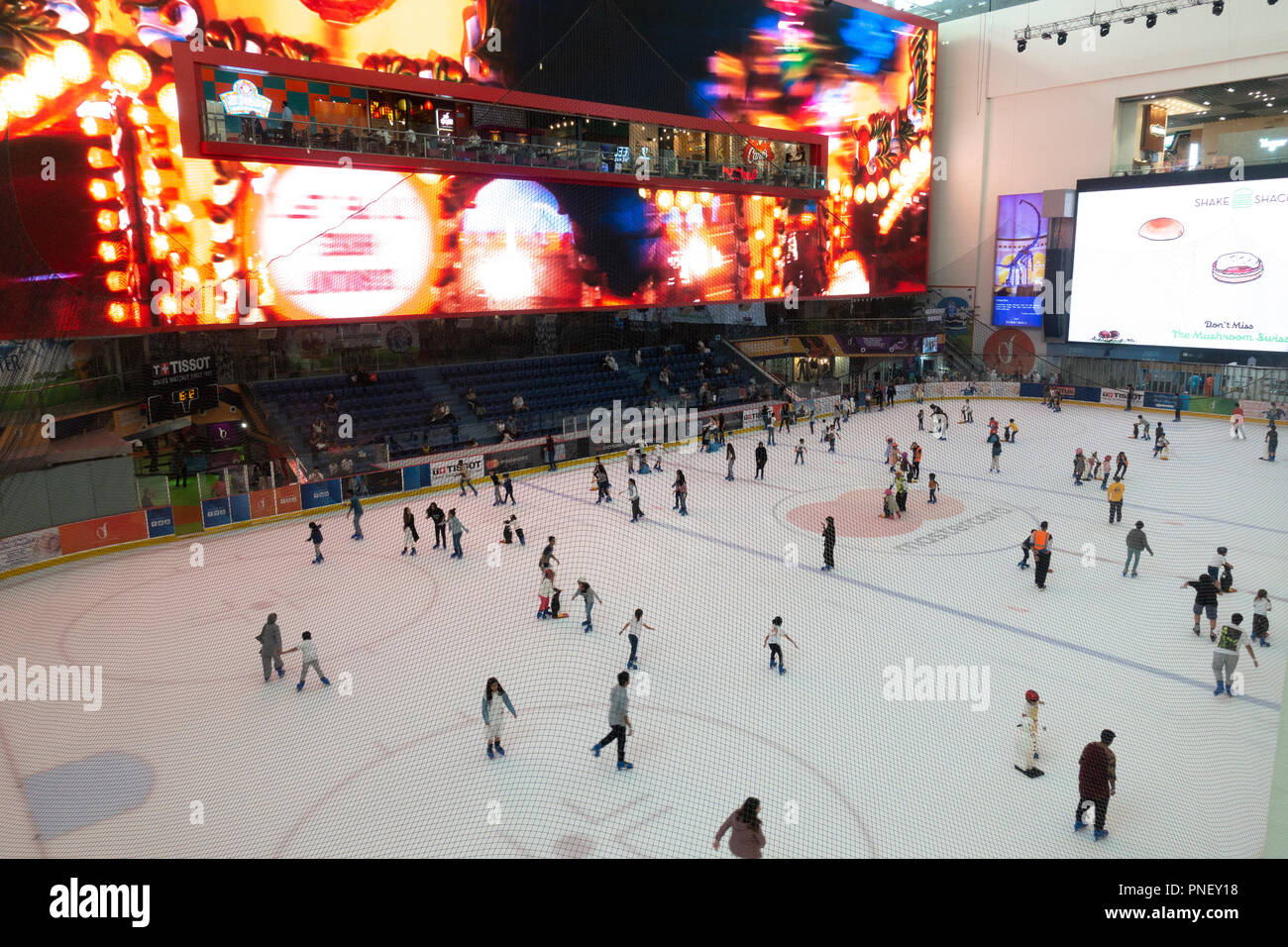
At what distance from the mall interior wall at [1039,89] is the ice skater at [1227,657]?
30.7 metres

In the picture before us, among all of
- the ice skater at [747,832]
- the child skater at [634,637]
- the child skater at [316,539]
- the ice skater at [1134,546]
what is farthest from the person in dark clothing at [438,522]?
the ice skater at [1134,546]

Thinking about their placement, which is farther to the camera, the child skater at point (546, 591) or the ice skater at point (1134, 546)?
the ice skater at point (1134, 546)

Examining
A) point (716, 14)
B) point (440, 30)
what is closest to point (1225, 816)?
point (440, 30)

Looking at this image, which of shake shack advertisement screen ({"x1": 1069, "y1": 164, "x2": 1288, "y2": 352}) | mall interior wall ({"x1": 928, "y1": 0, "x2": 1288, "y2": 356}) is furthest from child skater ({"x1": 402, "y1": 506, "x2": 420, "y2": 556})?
mall interior wall ({"x1": 928, "y1": 0, "x2": 1288, "y2": 356})

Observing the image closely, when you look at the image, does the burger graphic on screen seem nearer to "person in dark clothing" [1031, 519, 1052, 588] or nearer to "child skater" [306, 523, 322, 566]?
"person in dark clothing" [1031, 519, 1052, 588]

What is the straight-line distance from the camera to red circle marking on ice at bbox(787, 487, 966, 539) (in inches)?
708

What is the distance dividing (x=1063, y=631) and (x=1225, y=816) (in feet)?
A: 15.2

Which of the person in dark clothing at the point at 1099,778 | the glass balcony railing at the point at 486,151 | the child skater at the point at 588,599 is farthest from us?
the glass balcony railing at the point at 486,151

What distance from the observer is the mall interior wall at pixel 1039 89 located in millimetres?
31750

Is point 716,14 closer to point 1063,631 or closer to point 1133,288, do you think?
point 1133,288

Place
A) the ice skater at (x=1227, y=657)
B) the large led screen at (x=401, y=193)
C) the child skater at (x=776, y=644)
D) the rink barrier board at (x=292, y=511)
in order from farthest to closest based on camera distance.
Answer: the large led screen at (x=401, y=193), the rink barrier board at (x=292, y=511), the child skater at (x=776, y=644), the ice skater at (x=1227, y=657)

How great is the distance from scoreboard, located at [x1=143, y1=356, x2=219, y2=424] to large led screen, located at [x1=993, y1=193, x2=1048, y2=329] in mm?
33712

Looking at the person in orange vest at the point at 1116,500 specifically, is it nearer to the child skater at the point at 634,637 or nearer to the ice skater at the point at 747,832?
the child skater at the point at 634,637

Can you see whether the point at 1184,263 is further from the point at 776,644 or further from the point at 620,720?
the point at 620,720
